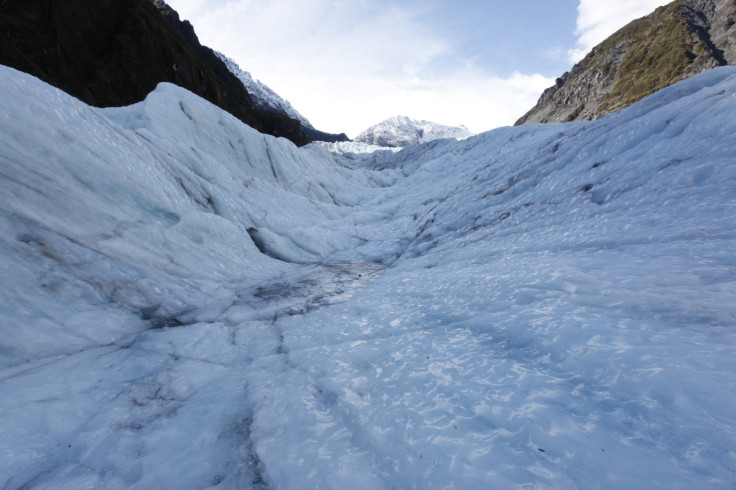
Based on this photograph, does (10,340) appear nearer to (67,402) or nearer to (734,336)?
(67,402)

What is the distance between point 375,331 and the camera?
5.25 m

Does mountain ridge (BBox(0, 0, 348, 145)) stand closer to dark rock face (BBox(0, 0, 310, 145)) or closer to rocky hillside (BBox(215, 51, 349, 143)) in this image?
dark rock face (BBox(0, 0, 310, 145))

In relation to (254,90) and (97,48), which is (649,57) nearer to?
(97,48)

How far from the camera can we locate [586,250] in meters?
5.61

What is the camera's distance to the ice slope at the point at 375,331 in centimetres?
264

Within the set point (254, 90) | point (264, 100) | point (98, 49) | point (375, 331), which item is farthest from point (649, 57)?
point (254, 90)

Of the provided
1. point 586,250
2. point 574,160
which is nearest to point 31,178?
point 586,250

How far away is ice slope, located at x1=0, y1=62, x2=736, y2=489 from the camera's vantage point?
8.66 feet

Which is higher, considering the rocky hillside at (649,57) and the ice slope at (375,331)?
the rocky hillside at (649,57)

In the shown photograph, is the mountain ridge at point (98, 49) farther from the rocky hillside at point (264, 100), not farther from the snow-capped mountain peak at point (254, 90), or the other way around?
the snow-capped mountain peak at point (254, 90)

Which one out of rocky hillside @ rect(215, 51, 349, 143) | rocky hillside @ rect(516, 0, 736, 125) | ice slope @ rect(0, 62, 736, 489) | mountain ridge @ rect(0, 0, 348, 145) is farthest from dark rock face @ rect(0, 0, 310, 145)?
rocky hillside @ rect(516, 0, 736, 125)

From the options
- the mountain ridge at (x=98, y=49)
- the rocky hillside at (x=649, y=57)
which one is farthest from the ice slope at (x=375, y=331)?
the rocky hillside at (x=649, y=57)

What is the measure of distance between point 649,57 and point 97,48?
99.7m

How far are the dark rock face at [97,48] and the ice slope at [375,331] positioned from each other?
97.0 feet
